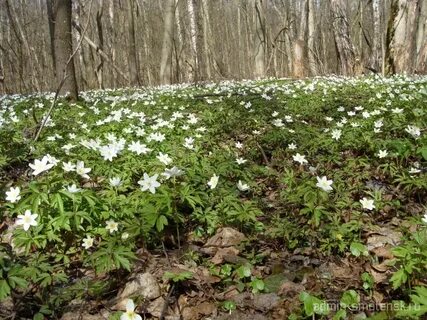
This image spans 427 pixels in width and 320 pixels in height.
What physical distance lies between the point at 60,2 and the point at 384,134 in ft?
21.6

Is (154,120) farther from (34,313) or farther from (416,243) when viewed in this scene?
(416,243)

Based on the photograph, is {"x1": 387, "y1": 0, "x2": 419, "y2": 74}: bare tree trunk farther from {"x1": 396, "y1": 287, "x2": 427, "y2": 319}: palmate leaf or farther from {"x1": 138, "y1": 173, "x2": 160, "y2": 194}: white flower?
{"x1": 396, "y1": 287, "x2": 427, "y2": 319}: palmate leaf

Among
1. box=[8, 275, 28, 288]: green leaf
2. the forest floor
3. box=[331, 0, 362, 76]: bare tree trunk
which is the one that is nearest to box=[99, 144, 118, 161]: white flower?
the forest floor

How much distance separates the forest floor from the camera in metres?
2.19

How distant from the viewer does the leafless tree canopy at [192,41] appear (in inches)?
417

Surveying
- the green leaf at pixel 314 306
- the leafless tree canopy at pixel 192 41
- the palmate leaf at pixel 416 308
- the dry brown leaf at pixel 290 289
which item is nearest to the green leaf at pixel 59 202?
the dry brown leaf at pixel 290 289

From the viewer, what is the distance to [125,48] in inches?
1046

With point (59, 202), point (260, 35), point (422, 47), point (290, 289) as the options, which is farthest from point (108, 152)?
point (260, 35)

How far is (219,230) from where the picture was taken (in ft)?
9.55

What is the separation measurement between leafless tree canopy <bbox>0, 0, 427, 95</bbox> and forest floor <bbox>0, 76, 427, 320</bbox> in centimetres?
243

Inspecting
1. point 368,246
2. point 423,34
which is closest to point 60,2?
point 368,246

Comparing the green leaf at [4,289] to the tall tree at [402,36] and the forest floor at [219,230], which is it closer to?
the forest floor at [219,230]

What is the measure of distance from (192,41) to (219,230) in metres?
14.8

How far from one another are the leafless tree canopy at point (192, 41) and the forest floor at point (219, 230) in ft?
7.96
